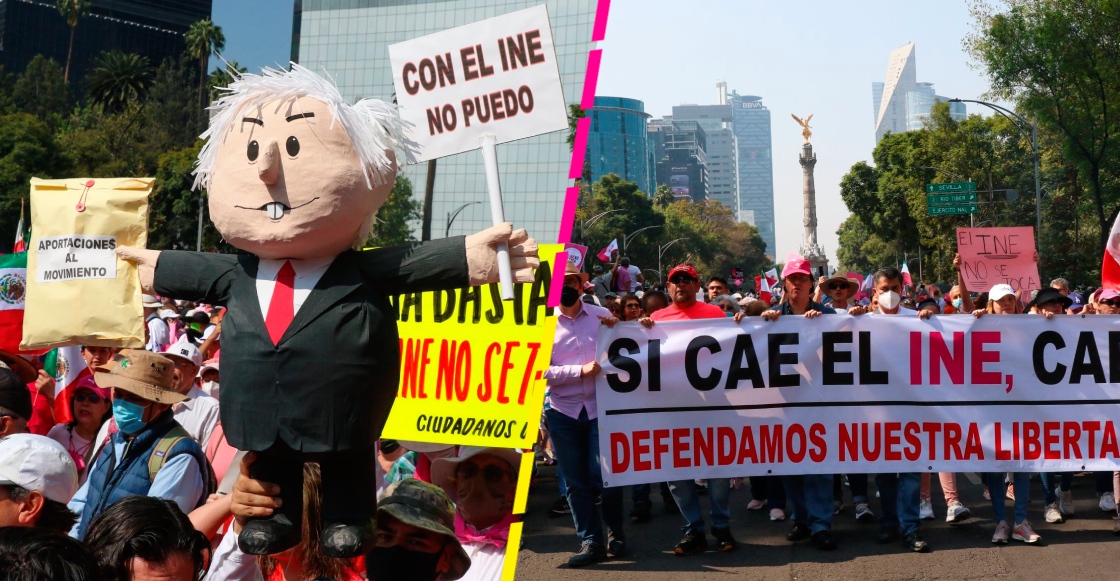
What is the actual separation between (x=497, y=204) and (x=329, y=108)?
21.7 inches

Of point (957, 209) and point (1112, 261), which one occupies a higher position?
point (957, 209)

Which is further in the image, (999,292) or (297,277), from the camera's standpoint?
(999,292)

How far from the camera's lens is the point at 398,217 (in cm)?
360

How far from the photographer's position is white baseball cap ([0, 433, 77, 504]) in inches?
132

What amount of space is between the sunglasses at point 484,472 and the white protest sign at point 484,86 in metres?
1.16

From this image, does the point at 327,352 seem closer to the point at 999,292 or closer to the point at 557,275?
the point at 557,275

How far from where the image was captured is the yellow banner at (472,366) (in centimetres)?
424

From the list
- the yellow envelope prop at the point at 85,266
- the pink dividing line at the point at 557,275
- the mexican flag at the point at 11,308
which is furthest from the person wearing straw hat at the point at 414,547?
the mexican flag at the point at 11,308

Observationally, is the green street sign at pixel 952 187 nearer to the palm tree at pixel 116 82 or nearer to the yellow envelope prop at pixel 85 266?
the yellow envelope prop at pixel 85 266

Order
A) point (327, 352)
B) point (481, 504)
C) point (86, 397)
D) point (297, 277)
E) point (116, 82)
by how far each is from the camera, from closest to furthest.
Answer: point (327, 352), point (297, 277), point (481, 504), point (86, 397), point (116, 82)

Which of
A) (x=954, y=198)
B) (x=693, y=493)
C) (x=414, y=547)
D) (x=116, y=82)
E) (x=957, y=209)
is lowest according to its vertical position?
(x=693, y=493)

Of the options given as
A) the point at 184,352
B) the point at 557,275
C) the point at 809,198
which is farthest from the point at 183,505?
the point at 809,198

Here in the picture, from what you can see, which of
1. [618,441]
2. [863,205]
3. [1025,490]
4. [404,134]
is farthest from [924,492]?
[863,205]

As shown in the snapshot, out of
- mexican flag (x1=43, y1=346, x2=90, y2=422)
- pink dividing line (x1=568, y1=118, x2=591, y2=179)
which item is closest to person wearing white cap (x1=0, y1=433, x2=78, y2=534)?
pink dividing line (x1=568, y1=118, x2=591, y2=179)
